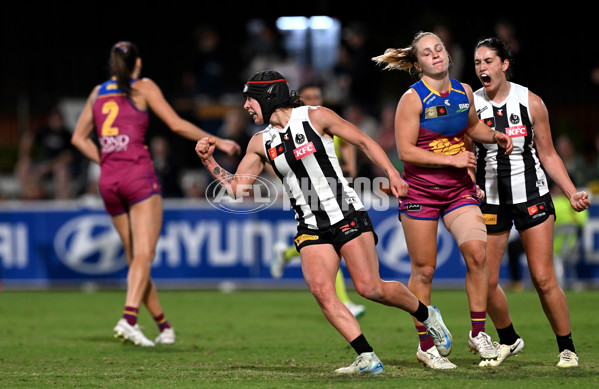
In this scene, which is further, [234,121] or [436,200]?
[234,121]

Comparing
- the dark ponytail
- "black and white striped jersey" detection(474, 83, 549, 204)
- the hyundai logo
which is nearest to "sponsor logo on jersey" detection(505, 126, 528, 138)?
"black and white striped jersey" detection(474, 83, 549, 204)

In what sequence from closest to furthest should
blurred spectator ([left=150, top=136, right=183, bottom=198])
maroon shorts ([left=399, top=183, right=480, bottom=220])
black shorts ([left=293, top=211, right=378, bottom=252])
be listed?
1. black shorts ([left=293, top=211, right=378, bottom=252])
2. maroon shorts ([left=399, top=183, right=480, bottom=220])
3. blurred spectator ([left=150, top=136, right=183, bottom=198])

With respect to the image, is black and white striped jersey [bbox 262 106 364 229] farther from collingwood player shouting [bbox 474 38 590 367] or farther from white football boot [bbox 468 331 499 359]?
white football boot [bbox 468 331 499 359]

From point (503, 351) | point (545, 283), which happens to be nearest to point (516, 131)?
point (545, 283)

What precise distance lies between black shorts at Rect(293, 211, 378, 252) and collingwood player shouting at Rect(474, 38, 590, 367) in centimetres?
114

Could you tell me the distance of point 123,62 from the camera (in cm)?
864

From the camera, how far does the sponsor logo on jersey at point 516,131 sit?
22.8 feet

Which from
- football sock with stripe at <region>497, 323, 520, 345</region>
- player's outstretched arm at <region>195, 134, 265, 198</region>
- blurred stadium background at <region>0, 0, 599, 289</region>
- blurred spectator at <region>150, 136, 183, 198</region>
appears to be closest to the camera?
player's outstretched arm at <region>195, 134, 265, 198</region>

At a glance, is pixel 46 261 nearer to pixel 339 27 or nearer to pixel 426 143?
pixel 339 27

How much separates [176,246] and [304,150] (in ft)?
27.6

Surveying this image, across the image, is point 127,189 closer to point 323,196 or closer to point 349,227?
point 323,196

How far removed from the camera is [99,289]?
1506 centimetres

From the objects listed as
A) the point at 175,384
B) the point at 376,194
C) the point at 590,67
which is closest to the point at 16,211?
the point at 376,194

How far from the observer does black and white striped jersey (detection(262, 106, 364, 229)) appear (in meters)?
6.48
